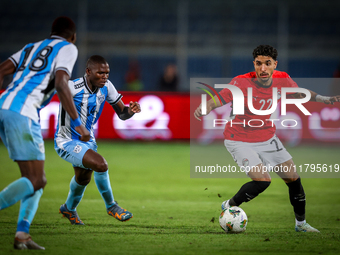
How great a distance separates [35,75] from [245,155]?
2342 mm

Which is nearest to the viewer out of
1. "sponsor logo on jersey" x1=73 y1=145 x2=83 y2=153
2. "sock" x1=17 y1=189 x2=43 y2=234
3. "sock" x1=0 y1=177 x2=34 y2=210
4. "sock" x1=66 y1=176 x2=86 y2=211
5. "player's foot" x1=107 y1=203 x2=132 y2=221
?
"sock" x1=0 y1=177 x2=34 y2=210

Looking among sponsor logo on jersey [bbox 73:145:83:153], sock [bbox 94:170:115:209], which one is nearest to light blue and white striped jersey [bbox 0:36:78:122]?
sponsor logo on jersey [bbox 73:145:83:153]

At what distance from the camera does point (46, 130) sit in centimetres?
1289

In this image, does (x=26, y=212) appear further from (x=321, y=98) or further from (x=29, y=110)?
(x=321, y=98)

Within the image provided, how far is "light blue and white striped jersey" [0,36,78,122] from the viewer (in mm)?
3947

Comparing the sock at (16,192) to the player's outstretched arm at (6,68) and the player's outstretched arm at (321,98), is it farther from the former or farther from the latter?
the player's outstretched arm at (321,98)

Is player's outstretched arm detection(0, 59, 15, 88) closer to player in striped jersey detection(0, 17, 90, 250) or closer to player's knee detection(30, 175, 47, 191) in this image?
player in striped jersey detection(0, 17, 90, 250)

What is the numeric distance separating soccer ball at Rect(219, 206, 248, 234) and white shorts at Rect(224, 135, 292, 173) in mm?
486

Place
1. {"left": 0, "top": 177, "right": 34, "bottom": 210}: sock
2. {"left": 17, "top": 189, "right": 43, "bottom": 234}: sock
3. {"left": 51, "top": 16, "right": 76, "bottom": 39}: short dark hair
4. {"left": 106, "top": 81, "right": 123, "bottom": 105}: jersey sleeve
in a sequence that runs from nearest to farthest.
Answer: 1. {"left": 0, "top": 177, "right": 34, "bottom": 210}: sock
2. {"left": 17, "top": 189, "right": 43, "bottom": 234}: sock
3. {"left": 51, "top": 16, "right": 76, "bottom": 39}: short dark hair
4. {"left": 106, "top": 81, "right": 123, "bottom": 105}: jersey sleeve

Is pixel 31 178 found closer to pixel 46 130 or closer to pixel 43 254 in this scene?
pixel 43 254

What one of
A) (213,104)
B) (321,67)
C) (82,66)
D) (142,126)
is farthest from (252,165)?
(321,67)

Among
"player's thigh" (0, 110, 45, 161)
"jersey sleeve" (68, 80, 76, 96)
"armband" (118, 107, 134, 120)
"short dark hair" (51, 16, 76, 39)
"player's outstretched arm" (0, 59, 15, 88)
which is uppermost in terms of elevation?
"short dark hair" (51, 16, 76, 39)

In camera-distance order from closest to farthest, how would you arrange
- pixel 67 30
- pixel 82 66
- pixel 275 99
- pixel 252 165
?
pixel 67 30, pixel 252 165, pixel 275 99, pixel 82 66

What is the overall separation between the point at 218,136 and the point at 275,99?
8454 mm
